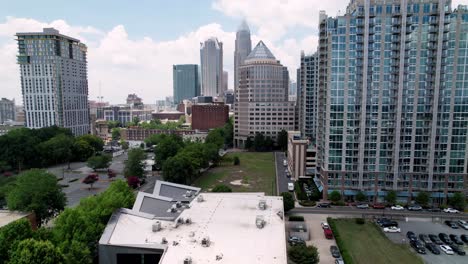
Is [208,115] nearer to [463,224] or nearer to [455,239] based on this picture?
[463,224]

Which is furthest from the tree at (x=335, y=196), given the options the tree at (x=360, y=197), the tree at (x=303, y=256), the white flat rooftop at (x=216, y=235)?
the tree at (x=303, y=256)

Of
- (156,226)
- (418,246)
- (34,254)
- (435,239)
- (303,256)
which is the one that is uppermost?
(34,254)

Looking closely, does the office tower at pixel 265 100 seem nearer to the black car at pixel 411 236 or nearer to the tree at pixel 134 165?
the tree at pixel 134 165

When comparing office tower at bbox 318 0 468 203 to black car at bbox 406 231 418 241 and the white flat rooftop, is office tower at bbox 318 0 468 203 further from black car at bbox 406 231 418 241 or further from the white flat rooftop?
the white flat rooftop

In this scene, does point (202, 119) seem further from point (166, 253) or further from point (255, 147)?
point (166, 253)

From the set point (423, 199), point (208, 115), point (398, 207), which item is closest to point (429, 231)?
point (398, 207)

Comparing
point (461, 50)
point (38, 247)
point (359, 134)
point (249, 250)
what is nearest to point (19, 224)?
point (38, 247)
